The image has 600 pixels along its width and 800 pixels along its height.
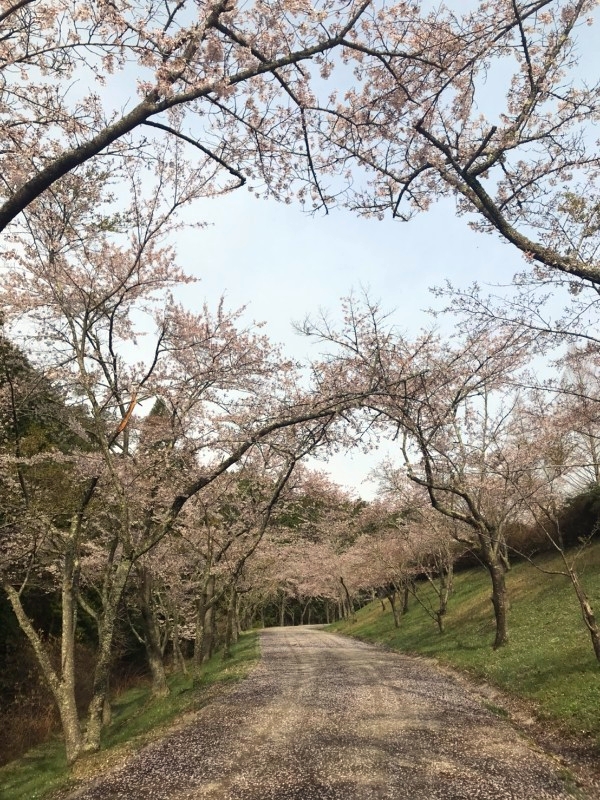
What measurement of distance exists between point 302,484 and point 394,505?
9.66 metres

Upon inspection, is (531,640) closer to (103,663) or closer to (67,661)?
(103,663)

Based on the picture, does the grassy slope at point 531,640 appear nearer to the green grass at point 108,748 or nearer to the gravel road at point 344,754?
the gravel road at point 344,754

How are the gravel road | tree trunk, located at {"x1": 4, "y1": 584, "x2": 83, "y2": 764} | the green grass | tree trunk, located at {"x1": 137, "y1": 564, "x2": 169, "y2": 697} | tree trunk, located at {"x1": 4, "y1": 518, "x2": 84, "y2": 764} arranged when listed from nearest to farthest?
the gravel road → the green grass → tree trunk, located at {"x1": 4, "y1": 584, "x2": 83, "y2": 764} → tree trunk, located at {"x1": 4, "y1": 518, "x2": 84, "y2": 764} → tree trunk, located at {"x1": 137, "y1": 564, "x2": 169, "y2": 697}

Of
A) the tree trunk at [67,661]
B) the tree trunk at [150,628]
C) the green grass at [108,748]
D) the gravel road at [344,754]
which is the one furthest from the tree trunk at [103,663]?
the tree trunk at [150,628]

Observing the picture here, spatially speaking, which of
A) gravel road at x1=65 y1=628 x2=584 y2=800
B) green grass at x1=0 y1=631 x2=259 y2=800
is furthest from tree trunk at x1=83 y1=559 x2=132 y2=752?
gravel road at x1=65 y1=628 x2=584 y2=800

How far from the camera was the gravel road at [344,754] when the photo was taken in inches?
285

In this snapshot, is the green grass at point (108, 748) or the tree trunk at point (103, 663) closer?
the green grass at point (108, 748)

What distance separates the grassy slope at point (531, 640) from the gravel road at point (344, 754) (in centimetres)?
135

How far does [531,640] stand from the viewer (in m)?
16.6

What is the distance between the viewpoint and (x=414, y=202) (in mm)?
8680

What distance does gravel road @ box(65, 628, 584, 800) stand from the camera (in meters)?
7.23

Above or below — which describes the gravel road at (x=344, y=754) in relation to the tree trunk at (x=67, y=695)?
below

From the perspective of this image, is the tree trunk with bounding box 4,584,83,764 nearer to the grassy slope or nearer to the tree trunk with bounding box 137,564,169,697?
the tree trunk with bounding box 137,564,169,697

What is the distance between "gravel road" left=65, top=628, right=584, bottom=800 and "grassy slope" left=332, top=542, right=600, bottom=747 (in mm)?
1352
